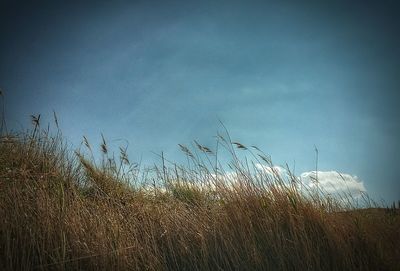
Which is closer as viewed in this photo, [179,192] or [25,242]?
[25,242]

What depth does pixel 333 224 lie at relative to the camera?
4.09 m

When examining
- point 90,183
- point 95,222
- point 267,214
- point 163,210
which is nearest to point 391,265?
point 267,214

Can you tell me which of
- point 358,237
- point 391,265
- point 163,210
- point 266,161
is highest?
point 266,161

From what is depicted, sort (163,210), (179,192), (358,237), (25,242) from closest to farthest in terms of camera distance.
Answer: (25,242) < (358,237) < (163,210) < (179,192)

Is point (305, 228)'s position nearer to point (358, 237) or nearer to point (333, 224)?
point (333, 224)

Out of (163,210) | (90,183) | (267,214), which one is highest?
(90,183)

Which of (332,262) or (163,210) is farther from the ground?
(163,210)

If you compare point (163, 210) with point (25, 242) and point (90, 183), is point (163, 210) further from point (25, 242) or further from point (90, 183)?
point (90, 183)

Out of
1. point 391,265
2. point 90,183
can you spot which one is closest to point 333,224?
point 391,265

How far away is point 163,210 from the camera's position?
189 inches

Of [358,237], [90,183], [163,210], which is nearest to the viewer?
[358,237]

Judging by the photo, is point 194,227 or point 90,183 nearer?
point 194,227

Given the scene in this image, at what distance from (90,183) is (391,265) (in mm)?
5569

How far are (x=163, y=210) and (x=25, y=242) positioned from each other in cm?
177
